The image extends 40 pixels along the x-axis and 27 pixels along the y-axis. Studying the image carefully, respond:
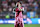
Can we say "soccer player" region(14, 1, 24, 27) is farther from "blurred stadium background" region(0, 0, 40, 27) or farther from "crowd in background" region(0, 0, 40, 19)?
"crowd in background" region(0, 0, 40, 19)

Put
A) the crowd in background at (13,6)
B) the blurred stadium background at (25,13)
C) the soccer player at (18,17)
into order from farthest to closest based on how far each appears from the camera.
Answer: the crowd in background at (13,6)
the blurred stadium background at (25,13)
the soccer player at (18,17)

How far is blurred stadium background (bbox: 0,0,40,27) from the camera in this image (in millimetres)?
6241

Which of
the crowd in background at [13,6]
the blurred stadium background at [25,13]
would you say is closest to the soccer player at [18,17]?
the blurred stadium background at [25,13]

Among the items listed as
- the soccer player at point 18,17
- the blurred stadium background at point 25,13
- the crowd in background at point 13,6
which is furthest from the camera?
the crowd in background at point 13,6

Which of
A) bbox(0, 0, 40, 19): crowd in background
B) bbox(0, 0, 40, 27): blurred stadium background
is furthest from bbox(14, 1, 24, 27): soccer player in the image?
bbox(0, 0, 40, 19): crowd in background

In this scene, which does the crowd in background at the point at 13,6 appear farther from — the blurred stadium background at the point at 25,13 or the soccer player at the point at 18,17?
the soccer player at the point at 18,17

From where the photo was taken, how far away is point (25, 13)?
6.91m

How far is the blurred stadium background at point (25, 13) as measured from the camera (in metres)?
6.24

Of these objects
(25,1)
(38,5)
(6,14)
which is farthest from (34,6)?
(6,14)

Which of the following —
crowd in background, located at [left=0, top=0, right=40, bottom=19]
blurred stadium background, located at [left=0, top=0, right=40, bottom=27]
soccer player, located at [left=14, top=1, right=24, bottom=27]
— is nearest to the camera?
soccer player, located at [left=14, top=1, right=24, bottom=27]

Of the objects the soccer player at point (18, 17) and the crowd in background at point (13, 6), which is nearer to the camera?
the soccer player at point (18, 17)

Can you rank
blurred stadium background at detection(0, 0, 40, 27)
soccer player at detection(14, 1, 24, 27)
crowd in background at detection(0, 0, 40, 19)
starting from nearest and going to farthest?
1. soccer player at detection(14, 1, 24, 27)
2. blurred stadium background at detection(0, 0, 40, 27)
3. crowd in background at detection(0, 0, 40, 19)

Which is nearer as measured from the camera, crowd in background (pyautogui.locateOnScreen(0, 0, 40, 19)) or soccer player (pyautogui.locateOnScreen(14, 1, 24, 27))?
soccer player (pyautogui.locateOnScreen(14, 1, 24, 27))

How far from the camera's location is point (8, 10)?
725 centimetres
